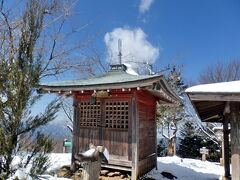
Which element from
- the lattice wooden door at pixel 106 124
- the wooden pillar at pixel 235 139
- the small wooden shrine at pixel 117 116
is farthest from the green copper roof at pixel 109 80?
the wooden pillar at pixel 235 139

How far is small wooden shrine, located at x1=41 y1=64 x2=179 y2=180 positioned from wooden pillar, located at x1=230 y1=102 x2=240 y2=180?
3.29 metres

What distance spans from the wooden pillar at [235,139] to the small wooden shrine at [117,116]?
10.8 feet

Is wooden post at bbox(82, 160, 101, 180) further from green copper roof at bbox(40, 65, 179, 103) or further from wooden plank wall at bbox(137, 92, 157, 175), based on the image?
wooden plank wall at bbox(137, 92, 157, 175)

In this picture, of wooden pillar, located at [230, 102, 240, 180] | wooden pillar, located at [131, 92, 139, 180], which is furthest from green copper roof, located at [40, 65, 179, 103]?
wooden pillar, located at [230, 102, 240, 180]

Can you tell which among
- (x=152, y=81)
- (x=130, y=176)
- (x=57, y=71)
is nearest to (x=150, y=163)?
(x=130, y=176)

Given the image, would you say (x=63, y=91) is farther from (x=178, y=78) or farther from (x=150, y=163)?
(x=178, y=78)

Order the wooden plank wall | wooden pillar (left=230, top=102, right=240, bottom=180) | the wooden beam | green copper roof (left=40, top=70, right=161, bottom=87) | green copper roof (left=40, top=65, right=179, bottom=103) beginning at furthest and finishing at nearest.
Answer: the wooden plank wall → green copper roof (left=40, top=70, right=161, bottom=87) → green copper roof (left=40, top=65, right=179, bottom=103) → wooden pillar (left=230, top=102, right=240, bottom=180) → the wooden beam

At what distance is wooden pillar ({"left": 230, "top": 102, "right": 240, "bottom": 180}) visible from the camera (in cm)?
447

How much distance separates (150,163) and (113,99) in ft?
11.2

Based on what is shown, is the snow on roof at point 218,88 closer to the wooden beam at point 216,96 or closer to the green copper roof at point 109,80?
the wooden beam at point 216,96

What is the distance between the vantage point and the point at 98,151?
15.7ft

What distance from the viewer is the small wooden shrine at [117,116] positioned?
836 centimetres

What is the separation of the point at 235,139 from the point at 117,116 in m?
4.88

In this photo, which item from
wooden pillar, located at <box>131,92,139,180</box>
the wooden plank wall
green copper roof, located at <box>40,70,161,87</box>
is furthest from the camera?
the wooden plank wall
